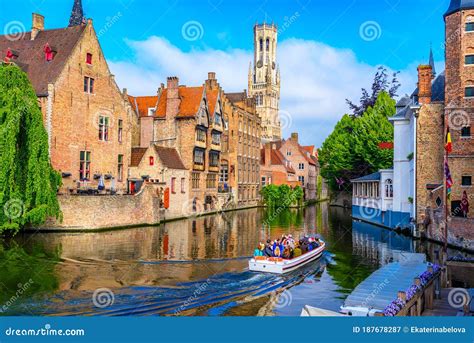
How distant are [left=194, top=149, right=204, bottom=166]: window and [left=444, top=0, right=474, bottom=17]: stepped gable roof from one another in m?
28.1

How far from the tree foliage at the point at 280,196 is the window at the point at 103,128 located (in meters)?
34.4

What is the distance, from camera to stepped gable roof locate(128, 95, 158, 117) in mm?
53750

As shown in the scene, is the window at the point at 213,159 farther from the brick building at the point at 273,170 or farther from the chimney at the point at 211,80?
the brick building at the point at 273,170

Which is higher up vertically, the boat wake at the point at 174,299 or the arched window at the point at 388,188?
the arched window at the point at 388,188

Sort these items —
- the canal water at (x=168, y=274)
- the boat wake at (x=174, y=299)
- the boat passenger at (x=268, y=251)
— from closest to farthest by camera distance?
the boat wake at (x=174, y=299)
the canal water at (x=168, y=274)
the boat passenger at (x=268, y=251)

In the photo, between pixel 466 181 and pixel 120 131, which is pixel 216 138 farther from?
pixel 466 181

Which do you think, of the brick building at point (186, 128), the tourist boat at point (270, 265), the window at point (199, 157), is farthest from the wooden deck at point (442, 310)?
the window at point (199, 157)

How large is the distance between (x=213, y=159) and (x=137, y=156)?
12.4 meters

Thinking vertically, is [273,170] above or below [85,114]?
below

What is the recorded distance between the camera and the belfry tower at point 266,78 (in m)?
155

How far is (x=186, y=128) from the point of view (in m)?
51.3

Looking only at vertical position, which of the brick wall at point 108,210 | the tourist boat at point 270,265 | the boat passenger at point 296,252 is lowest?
the tourist boat at point 270,265

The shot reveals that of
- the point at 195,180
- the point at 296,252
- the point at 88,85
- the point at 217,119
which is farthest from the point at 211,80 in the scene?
the point at 296,252

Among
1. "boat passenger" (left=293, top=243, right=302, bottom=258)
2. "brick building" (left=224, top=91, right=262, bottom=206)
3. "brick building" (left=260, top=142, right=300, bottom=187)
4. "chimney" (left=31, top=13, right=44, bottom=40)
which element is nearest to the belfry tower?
"brick building" (left=260, top=142, right=300, bottom=187)
